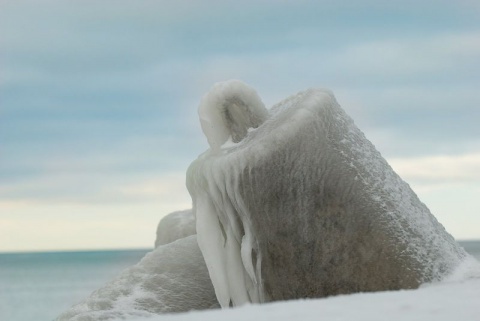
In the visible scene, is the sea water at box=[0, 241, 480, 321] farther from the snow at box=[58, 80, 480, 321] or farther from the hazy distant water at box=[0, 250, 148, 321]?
the snow at box=[58, 80, 480, 321]

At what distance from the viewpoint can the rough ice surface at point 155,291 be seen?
5.20m

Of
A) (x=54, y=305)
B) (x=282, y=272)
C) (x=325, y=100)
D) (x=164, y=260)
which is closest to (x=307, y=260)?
(x=282, y=272)

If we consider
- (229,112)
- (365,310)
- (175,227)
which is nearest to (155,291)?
(229,112)

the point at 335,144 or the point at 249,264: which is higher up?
the point at 335,144

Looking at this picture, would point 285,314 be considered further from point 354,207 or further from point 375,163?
point 375,163

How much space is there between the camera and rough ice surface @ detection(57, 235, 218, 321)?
5203 mm

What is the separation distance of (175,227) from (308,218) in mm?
3597

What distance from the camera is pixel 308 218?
4.40 metres

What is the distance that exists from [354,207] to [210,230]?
Result: 0.81 metres

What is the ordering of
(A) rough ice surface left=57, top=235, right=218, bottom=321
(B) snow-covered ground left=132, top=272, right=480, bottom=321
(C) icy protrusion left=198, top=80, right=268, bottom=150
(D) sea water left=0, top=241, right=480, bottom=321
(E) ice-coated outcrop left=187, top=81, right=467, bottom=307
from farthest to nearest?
1. (D) sea water left=0, top=241, right=480, bottom=321
2. (A) rough ice surface left=57, top=235, right=218, bottom=321
3. (C) icy protrusion left=198, top=80, right=268, bottom=150
4. (E) ice-coated outcrop left=187, top=81, right=467, bottom=307
5. (B) snow-covered ground left=132, top=272, right=480, bottom=321

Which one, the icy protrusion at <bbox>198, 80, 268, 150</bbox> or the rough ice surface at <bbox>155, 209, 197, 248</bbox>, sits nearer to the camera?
the icy protrusion at <bbox>198, 80, 268, 150</bbox>

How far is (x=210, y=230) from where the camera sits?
473 centimetres

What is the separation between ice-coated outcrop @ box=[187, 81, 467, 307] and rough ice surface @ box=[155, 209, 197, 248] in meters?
3.07

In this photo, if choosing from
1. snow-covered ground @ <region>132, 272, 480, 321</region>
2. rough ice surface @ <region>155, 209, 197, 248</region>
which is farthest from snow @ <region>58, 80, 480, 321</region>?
rough ice surface @ <region>155, 209, 197, 248</region>
